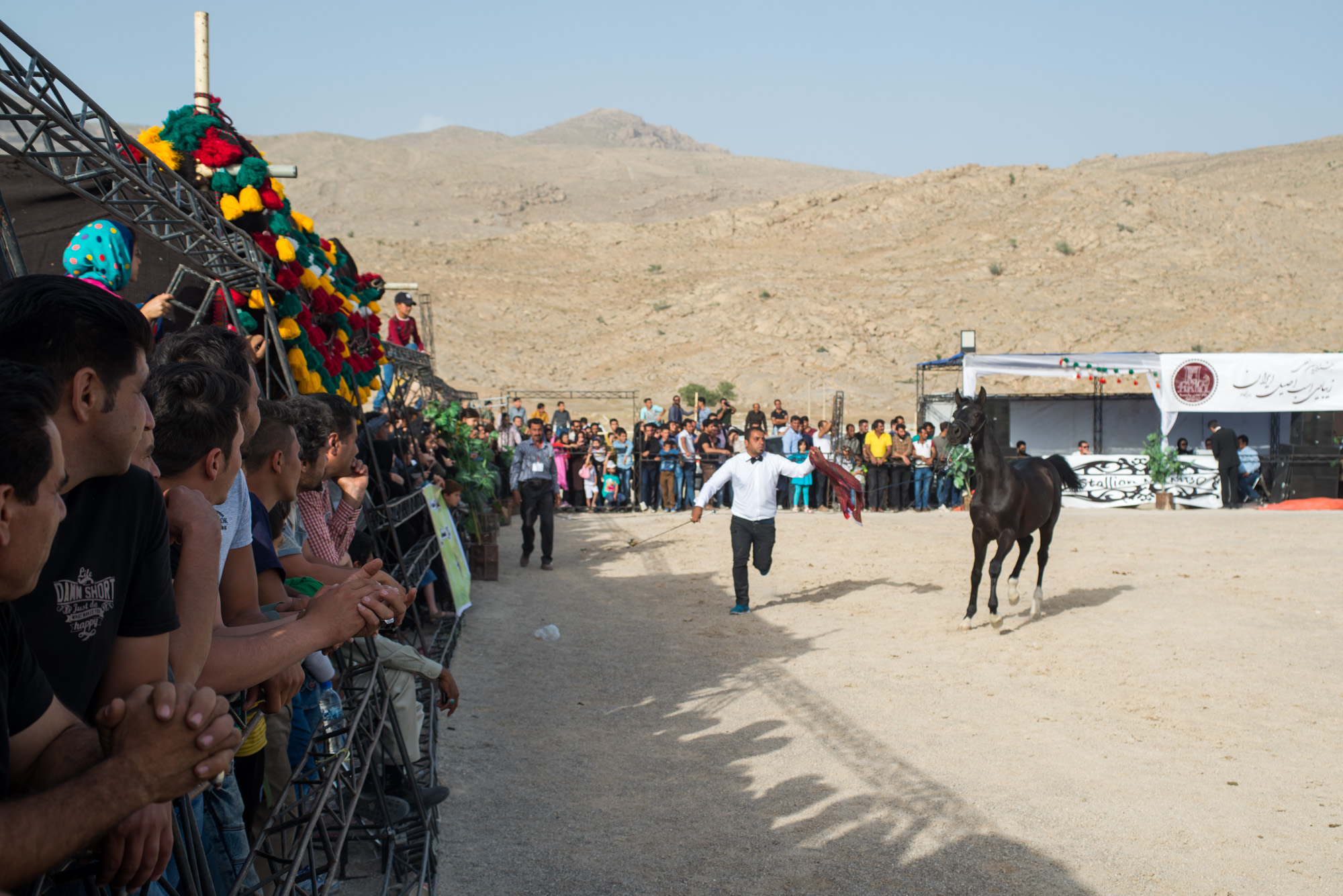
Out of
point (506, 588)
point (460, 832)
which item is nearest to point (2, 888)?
point (460, 832)

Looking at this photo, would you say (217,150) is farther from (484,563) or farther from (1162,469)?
(1162,469)

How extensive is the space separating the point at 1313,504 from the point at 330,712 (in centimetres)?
2360

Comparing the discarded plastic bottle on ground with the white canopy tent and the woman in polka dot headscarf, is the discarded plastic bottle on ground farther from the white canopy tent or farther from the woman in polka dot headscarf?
the white canopy tent

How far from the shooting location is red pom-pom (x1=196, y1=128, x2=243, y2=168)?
6.65m

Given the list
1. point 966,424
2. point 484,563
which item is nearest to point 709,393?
point 484,563

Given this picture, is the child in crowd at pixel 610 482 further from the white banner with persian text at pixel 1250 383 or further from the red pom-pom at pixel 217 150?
the red pom-pom at pixel 217 150

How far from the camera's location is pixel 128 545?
1.92m

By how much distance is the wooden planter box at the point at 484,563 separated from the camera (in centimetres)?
1285

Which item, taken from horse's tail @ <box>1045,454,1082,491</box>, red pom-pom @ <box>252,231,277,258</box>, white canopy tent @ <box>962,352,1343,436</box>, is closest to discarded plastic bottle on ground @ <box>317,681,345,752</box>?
red pom-pom @ <box>252,231,277,258</box>

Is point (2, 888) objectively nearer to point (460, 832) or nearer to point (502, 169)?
point (460, 832)

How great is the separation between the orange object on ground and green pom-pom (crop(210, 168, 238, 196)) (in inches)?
871

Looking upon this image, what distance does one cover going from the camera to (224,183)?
6.70 m

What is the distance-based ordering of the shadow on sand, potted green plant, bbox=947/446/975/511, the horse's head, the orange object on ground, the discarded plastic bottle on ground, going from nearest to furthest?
the discarded plastic bottle on ground
the shadow on sand
the horse's head
potted green plant, bbox=947/446/975/511
the orange object on ground

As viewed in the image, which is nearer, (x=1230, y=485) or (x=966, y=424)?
(x=966, y=424)
